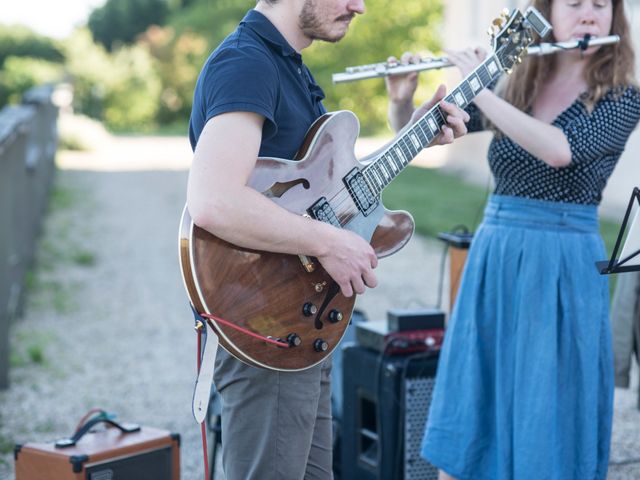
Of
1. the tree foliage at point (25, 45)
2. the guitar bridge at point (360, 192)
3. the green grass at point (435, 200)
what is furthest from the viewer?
the tree foliage at point (25, 45)

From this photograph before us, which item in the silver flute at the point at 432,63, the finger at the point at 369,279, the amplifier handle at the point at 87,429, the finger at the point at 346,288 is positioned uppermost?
the silver flute at the point at 432,63

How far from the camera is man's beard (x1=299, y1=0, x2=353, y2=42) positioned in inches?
89.0

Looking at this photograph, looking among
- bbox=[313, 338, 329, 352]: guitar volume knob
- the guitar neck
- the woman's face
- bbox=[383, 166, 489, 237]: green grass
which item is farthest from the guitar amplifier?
bbox=[383, 166, 489, 237]: green grass

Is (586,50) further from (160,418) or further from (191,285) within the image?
(160,418)

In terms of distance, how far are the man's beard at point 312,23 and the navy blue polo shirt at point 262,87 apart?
65 mm

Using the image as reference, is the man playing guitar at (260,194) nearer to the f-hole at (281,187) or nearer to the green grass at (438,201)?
the f-hole at (281,187)

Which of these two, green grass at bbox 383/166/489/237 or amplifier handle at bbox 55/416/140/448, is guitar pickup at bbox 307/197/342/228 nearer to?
amplifier handle at bbox 55/416/140/448

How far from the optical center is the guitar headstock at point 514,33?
292 cm

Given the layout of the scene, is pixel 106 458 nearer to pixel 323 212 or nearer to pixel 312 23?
pixel 323 212

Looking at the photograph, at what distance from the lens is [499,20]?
2.97 meters

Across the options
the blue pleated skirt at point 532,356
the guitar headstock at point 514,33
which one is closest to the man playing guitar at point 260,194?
the guitar headstock at point 514,33

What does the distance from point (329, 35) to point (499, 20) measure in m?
0.88

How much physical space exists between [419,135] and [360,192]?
0.32 m

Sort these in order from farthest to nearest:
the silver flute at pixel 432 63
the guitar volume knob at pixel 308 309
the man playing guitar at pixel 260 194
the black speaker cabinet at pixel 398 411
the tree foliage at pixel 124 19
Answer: the tree foliage at pixel 124 19, the black speaker cabinet at pixel 398 411, the silver flute at pixel 432 63, the guitar volume knob at pixel 308 309, the man playing guitar at pixel 260 194
